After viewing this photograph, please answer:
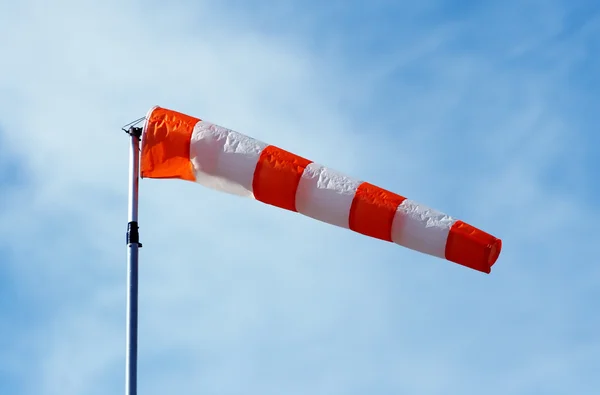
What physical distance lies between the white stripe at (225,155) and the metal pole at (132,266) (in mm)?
713

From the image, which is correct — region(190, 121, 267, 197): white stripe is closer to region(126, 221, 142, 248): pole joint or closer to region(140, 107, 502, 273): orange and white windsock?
region(140, 107, 502, 273): orange and white windsock

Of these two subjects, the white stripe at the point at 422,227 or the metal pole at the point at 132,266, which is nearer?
the metal pole at the point at 132,266

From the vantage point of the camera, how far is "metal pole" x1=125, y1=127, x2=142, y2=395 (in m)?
9.55

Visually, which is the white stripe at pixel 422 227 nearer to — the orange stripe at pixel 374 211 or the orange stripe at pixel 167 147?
the orange stripe at pixel 374 211

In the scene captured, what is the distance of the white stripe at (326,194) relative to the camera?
11.0 meters

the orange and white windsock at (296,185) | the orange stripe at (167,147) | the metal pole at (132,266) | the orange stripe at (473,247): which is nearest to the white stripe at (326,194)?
the orange and white windsock at (296,185)

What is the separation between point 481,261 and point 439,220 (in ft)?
2.21

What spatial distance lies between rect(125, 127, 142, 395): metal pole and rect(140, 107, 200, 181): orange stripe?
0.44 feet

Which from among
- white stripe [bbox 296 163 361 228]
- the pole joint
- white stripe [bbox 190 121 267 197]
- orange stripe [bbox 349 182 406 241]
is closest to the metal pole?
the pole joint

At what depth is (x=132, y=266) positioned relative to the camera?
10.1 meters

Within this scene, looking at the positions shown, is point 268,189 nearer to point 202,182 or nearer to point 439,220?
point 202,182

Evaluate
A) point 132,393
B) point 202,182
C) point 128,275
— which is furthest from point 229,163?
point 132,393

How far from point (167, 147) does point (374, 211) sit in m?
2.65

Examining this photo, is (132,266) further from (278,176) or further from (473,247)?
(473,247)
